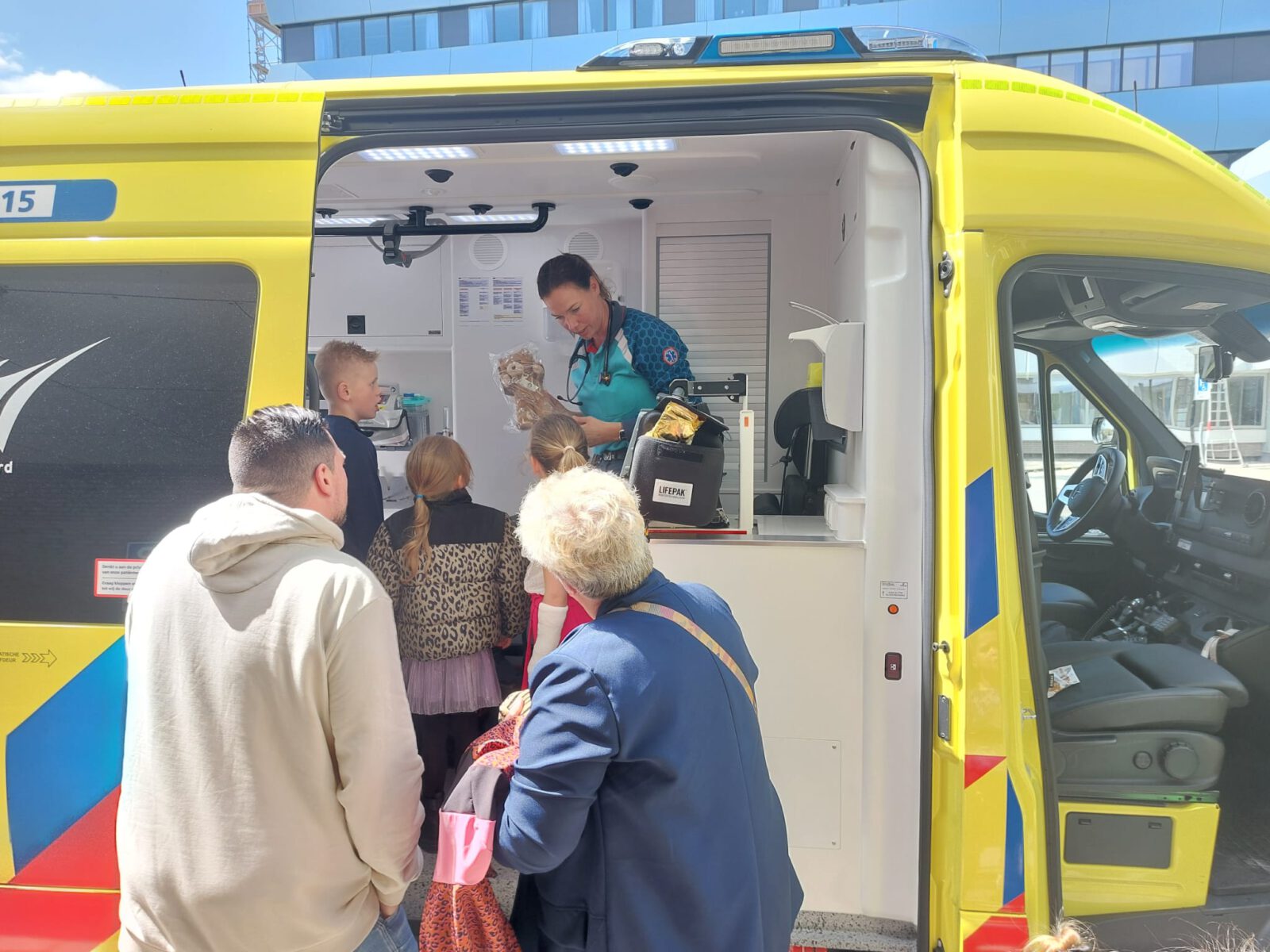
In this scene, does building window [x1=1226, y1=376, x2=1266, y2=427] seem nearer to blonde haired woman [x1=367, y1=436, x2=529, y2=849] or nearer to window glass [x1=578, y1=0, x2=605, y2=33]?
blonde haired woman [x1=367, y1=436, x2=529, y2=849]

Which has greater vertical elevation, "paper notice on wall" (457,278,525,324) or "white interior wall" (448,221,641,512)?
"paper notice on wall" (457,278,525,324)

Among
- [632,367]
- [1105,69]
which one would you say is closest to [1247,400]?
[632,367]

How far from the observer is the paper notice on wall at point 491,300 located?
167 inches

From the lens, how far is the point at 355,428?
2.65 metres

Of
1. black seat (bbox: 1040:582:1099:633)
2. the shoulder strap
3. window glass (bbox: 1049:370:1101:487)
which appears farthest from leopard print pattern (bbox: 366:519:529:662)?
window glass (bbox: 1049:370:1101:487)

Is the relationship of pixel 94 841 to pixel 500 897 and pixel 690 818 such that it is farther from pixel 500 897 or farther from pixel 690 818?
pixel 690 818

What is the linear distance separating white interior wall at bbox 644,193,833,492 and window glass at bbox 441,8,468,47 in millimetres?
21447

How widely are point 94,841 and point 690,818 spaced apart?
1.54m

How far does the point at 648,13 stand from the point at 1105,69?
10879 millimetres

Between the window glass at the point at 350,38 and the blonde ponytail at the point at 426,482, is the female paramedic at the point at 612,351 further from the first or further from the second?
the window glass at the point at 350,38

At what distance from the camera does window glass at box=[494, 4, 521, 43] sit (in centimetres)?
2164

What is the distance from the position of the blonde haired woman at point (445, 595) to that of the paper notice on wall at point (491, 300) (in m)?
1.79

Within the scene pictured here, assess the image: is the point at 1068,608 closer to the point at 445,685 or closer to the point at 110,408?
the point at 445,685

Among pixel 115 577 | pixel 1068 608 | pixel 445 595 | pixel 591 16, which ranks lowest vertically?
pixel 1068 608
